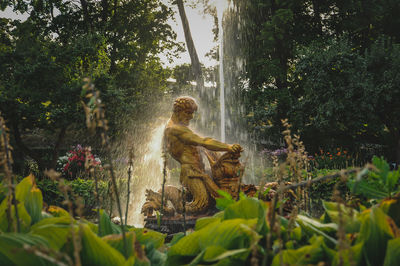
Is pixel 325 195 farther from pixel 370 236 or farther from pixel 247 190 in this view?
pixel 370 236

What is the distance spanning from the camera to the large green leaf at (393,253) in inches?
26.5

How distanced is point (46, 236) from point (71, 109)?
13.0 metres

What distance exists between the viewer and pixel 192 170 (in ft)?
15.9

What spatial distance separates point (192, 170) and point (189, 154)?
0.27 meters

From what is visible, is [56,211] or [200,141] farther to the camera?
[200,141]

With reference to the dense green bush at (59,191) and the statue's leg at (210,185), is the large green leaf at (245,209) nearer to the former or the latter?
the statue's leg at (210,185)

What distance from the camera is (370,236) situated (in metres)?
0.74

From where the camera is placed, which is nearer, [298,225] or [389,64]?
[298,225]

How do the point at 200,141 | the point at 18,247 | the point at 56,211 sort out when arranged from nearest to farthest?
the point at 18,247 → the point at 56,211 → the point at 200,141

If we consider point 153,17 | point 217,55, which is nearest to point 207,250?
point 217,55

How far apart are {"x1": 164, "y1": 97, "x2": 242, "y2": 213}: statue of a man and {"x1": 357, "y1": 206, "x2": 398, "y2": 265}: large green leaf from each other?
3876 millimetres

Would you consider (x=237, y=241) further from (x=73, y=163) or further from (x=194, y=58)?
(x=194, y=58)

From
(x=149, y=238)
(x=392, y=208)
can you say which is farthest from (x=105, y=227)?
(x=392, y=208)

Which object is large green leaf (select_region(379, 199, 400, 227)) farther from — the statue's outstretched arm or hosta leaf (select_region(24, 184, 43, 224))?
the statue's outstretched arm
